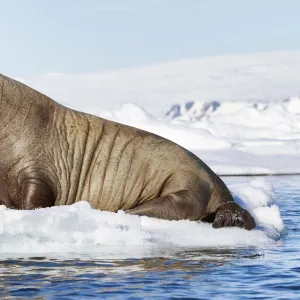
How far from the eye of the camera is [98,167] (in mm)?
11523

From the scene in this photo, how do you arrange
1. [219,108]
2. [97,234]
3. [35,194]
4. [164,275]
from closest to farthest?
[164,275] → [97,234] → [35,194] → [219,108]

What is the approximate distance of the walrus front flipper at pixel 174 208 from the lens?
36.0ft

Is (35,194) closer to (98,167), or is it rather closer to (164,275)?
(98,167)

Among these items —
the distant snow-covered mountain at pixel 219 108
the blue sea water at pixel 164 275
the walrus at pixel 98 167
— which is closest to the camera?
the blue sea water at pixel 164 275

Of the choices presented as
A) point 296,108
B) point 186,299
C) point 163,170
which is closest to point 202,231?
point 163,170

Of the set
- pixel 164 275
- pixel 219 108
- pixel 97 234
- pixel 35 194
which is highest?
pixel 219 108

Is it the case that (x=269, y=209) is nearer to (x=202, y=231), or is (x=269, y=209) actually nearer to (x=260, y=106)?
(x=202, y=231)

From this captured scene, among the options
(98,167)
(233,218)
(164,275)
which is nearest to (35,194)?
(98,167)

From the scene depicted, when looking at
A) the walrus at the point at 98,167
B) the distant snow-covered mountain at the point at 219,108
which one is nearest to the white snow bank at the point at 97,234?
the walrus at the point at 98,167

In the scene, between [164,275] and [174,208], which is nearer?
[164,275]

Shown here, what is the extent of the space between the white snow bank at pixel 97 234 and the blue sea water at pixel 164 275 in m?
0.34

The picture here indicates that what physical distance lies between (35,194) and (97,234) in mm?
1354

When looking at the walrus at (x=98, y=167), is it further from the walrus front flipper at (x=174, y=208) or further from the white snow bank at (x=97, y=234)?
the white snow bank at (x=97, y=234)

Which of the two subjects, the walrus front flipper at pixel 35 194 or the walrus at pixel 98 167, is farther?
the walrus at pixel 98 167
